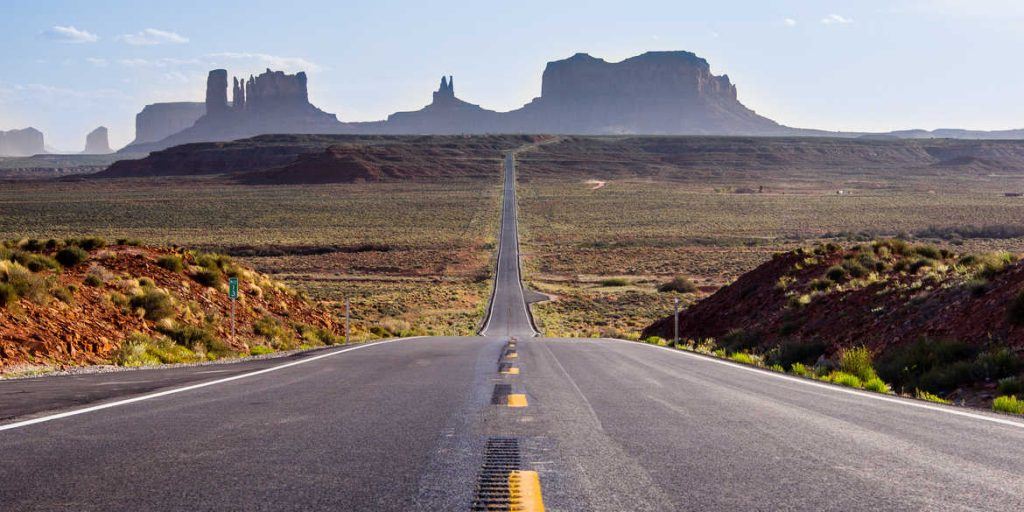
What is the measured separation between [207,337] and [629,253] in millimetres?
65737

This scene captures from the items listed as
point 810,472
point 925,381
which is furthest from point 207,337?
point 810,472

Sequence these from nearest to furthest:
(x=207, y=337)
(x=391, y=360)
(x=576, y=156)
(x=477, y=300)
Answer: (x=391, y=360) < (x=207, y=337) < (x=477, y=300) < (x=576, y=156)

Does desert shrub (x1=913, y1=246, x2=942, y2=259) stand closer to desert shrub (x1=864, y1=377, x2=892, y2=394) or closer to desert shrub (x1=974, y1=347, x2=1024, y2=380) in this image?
desert shrub (x1=974, y1=347, x2=1024, y2=380)

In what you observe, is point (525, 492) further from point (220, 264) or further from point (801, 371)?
point (220, 264)

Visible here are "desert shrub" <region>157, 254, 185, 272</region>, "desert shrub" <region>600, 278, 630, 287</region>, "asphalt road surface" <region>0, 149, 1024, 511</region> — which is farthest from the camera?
"desert shrub" <region>600, 278, 630, 287</region>

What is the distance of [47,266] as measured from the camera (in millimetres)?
20328

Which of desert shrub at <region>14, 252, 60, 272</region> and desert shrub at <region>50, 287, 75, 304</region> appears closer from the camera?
desert shrub at <region>50, 287, 75, 304</region>

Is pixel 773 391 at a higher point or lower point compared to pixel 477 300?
higher

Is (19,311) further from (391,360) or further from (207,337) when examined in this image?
(391,360)

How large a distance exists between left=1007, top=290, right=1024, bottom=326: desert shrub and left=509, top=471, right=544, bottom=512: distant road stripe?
36.9 ft

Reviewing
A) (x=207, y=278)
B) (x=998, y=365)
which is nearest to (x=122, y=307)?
(x=207, y=278)

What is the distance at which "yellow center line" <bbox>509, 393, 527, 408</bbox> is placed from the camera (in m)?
8.62

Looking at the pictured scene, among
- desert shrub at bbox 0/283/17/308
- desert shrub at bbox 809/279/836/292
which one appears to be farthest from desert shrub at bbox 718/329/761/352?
desert shrub at bbox 0/283/17/308

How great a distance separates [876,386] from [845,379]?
0.81 metres
